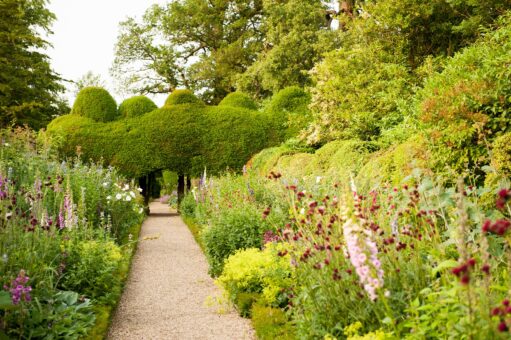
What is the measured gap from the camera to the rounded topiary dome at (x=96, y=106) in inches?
703

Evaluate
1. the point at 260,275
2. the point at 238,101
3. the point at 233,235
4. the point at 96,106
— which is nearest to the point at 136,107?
the point at 96,106

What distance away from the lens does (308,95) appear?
1852 cm

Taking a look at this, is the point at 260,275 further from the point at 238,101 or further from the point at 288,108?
the point at 238,101

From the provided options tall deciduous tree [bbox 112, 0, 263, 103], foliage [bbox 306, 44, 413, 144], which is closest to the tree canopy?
tall deciduous tree [bbox 112, 0, 263, 103]

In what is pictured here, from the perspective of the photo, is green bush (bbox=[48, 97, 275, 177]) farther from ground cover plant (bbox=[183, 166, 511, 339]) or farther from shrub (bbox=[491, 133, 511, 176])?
shrub (bbox=[491, 133, 511, 176])

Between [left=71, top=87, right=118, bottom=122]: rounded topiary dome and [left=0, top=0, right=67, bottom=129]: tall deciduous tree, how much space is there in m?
4.60

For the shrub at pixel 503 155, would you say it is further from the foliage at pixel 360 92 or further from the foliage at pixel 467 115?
the foliage at pixel 360 92

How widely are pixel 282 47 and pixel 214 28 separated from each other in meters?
6.83

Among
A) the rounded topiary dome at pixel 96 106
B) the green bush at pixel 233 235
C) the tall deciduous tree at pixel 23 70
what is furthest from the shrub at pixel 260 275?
the tall deciduous tree at pixel 23 70

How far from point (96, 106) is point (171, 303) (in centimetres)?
1381

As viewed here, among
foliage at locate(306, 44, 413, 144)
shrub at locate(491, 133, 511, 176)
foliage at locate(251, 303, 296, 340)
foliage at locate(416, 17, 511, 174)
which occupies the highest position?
foliage at locate(306, 44, 413, 144)

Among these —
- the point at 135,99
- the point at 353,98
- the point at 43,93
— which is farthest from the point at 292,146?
the point at 43,93

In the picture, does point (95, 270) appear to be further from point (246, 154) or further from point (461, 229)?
point (246, 154)

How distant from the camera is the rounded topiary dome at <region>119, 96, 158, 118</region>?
1795 centimetres
